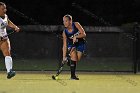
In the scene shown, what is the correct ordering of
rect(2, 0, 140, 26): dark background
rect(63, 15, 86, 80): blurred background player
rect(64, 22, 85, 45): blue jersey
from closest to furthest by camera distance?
1. rect(63, 15, 86, 80): blurred background player
2. rect(64, 22, 85, 45): blue jersey
3. rect(2, 0, 140, 26): dark background


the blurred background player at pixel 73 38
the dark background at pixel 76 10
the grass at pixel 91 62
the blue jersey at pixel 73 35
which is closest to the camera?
the blurred background player at pixel 73 38

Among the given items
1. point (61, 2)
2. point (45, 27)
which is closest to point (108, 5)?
point (61, 2)

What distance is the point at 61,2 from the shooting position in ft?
101

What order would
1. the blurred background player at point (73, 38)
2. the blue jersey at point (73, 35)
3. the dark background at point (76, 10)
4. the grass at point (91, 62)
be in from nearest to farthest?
1. the blurred background player at point (73, 38)
2. the blue jersey at point (73, 35)
3. the grass at point (91, 62)
4. the dark background at point (76, 10)

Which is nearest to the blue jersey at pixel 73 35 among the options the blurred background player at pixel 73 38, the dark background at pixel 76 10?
the blurred background player at pixel 73 38

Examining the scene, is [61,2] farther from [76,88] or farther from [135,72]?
[76,88]

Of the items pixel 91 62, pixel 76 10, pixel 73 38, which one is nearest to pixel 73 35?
pixel 73 38

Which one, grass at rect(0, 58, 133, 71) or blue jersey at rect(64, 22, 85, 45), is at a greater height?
blue jersey at rect(64, 22, 85, 45)

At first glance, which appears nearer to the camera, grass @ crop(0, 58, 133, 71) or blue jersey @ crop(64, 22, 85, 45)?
blue jersey @ crop(64, 22, 85, 45)

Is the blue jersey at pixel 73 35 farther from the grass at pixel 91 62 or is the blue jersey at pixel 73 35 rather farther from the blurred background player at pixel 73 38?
the grass at pixel 91 62

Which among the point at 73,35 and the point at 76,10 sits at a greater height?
the point at 76,10

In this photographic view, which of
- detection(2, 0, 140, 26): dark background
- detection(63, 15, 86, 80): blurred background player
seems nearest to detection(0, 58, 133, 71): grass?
detection(63, 15, 86, 80): blurred background player

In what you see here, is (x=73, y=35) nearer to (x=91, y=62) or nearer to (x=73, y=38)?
(x=73, y=38)

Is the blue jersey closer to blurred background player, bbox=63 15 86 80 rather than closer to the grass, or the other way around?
blurred background player, bbox=63 15 86 80
